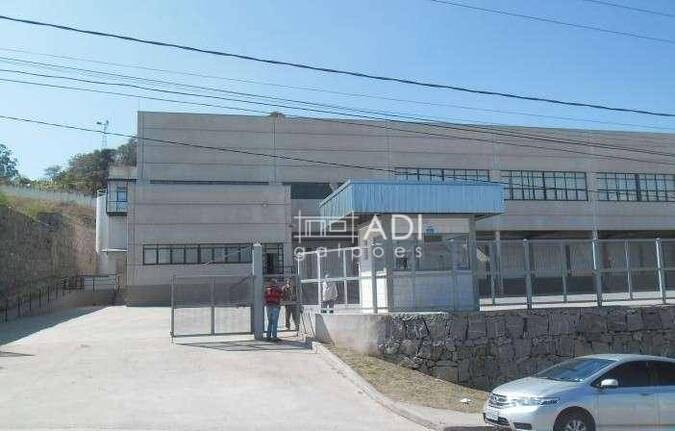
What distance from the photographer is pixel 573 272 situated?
1712 cm

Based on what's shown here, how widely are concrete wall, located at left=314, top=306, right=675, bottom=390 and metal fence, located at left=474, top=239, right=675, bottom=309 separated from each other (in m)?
0.52

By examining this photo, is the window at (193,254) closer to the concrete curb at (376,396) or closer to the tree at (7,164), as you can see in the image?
the concrete curb at (376,396)

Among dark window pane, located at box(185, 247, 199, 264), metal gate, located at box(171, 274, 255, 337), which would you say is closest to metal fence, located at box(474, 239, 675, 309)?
metal gate, located at box(171, 274, 255, 337)

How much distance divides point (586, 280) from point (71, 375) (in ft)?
42.2

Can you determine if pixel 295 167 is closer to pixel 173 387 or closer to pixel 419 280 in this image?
pixel 419 280

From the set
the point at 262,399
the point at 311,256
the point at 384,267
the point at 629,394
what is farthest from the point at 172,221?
the point at 629,394

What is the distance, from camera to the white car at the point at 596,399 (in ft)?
32.7

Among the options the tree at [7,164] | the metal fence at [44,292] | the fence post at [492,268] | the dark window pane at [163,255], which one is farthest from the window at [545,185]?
the tree at [7,164]

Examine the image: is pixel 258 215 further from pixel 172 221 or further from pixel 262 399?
pixel 262 399

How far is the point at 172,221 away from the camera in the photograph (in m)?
40.0

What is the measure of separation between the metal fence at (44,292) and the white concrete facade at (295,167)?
407cm

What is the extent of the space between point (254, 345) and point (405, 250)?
16.0 ft

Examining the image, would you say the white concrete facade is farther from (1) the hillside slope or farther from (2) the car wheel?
(2) the car wheel

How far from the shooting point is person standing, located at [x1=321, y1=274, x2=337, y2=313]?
58.6ft
